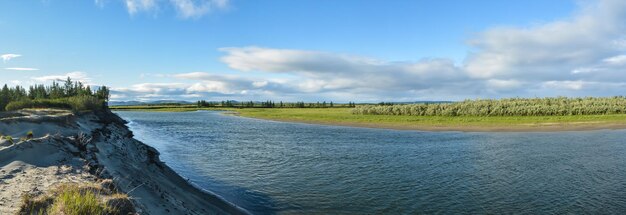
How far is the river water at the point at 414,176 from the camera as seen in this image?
17578mm

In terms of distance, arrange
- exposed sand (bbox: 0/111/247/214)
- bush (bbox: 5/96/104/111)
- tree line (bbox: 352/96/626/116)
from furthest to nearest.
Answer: tree line (bbox: 352/96/626/116) < bush (bbox: 5/96/104/111) < exposed sand (bbox: 0/111/247/214)

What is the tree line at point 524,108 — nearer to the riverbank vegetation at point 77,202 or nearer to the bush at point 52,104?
the bush at point 52,104

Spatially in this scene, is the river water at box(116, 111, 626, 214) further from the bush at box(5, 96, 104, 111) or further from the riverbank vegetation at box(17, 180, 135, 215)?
the bush at box(5, 96, 104, 111)

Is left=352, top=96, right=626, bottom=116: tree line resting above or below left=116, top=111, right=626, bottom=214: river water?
above

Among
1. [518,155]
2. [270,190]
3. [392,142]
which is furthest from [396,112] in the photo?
[270,190]

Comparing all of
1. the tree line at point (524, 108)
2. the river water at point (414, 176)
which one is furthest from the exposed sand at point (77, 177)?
the tree line at point (524, 108)

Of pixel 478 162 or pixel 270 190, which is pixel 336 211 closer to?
pixel 270 190

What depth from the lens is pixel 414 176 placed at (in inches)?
929

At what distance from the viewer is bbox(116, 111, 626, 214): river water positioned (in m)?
17.6

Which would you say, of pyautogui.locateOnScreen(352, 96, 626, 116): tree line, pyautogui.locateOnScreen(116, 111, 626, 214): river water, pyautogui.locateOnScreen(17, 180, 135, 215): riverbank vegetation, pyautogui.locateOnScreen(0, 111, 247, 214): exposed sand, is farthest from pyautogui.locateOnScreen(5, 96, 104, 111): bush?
pyautogui.locateOnScreen(352, 96, 626, 116): tree line

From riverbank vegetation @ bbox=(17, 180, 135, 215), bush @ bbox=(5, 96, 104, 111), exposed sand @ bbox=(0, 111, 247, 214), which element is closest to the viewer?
riverbank vegetation @ bbox=(17, 180, 135, 215)

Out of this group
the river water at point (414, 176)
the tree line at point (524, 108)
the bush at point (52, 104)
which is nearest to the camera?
the river water at point (414, 176)

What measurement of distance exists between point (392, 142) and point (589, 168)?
19.4 m

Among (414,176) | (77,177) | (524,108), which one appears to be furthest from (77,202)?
(524,108)
